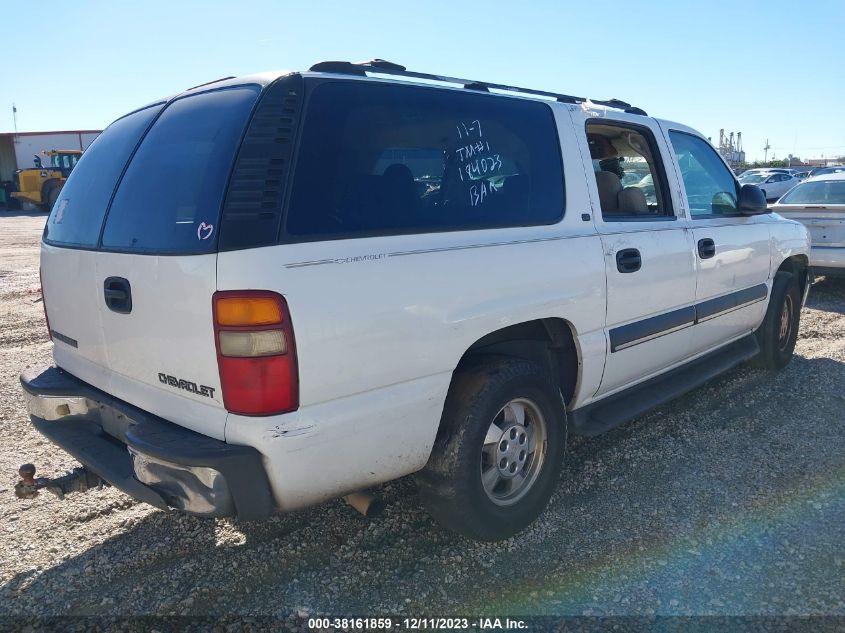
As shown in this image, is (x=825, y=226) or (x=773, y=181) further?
(x=773, y=181)

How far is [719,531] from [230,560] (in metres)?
2.26

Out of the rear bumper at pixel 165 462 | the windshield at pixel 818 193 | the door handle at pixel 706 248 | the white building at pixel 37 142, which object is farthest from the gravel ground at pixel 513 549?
the white building at pixel 37 142

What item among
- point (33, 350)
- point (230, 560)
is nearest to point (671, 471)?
point (230, 560)

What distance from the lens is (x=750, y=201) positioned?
4441 mm

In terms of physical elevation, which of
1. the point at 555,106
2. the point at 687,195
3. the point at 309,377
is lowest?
the point at 309,377

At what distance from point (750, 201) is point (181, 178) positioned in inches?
147

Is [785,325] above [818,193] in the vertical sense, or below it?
below

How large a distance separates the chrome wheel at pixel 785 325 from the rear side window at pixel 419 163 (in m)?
3.18

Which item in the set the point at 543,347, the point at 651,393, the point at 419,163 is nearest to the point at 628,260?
the point at 543,347

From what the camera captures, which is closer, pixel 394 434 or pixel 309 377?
pixel 309 377

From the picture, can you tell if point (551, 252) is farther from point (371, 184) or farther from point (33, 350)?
point (33, 350)

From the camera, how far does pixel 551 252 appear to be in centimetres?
300

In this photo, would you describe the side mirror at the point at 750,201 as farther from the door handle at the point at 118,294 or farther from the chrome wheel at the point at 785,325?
the door handle at the point at 118,294

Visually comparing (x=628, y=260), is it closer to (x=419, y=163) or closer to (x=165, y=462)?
(x=419, y=163)
